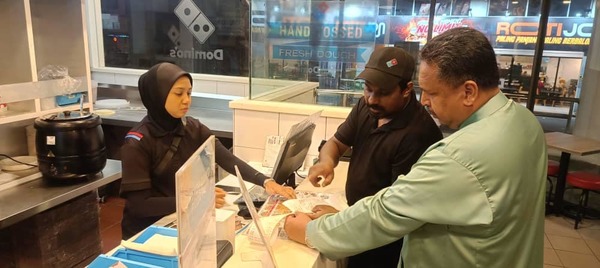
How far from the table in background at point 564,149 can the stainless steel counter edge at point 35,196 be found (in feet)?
12.7

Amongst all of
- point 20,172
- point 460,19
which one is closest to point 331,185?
point 20,172

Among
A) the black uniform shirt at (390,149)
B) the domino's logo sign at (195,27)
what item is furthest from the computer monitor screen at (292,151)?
the domino's logo sign at (195,27)

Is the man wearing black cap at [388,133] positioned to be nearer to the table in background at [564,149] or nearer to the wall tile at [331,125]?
the wall tile at [331,125]

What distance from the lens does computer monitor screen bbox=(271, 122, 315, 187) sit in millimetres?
1688

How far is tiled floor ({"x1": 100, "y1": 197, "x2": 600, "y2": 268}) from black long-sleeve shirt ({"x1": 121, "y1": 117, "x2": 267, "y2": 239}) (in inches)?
66.6

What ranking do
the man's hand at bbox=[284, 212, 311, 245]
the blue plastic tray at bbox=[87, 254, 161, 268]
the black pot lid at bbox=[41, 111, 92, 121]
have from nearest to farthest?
the blue plastic tray at bbox=[87, 254, 161, 268]
the man's hand at bbox=[284, 212, 311, 245]
the black pot lid at bbox=[41, 111, 92, 121]

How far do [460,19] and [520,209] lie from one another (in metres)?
5.98

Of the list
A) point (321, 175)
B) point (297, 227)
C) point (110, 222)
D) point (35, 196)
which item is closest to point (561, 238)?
point (321, 175)

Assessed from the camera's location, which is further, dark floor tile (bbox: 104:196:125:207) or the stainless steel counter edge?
dark floor tile (bbox: 104:196:125:207)

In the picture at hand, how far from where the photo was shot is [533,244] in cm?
103

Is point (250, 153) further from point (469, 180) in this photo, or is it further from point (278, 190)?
point (469, 180)

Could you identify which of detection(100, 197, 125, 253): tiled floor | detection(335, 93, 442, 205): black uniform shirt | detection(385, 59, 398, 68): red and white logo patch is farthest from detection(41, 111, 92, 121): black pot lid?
detection(385, 59, 398, 68): red and white logo patch

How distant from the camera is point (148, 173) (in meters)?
1.67

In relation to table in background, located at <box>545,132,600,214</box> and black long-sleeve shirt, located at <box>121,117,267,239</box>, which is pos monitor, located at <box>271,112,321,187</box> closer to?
black long-sleeve shirt, located at <box>121,117,267,239</box>
